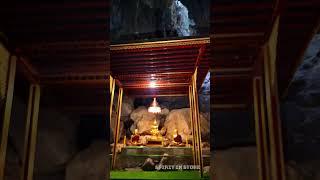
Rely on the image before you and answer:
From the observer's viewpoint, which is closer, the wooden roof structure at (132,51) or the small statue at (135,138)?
the wooden roof structure at (132,51)

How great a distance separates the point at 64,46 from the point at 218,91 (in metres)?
0.51

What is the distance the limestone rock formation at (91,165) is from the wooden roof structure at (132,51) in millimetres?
127

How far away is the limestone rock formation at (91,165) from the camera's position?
2.80 feet

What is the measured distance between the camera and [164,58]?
893 millimetres

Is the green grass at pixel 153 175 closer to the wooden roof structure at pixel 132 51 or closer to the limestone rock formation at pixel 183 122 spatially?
the limestone rock formation at pixel 183 122

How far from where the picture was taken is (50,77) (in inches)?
34.9

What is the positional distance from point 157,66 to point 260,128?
1.21 ft

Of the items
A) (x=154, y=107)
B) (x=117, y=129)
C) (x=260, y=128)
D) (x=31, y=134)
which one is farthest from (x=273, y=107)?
(x=31, y=134)

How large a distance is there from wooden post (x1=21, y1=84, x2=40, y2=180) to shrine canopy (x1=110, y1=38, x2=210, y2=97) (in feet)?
0.86

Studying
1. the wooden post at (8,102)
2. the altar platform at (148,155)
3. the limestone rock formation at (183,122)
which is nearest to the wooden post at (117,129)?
the altar platform at (148,155)

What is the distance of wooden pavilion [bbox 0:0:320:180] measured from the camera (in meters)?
0.78

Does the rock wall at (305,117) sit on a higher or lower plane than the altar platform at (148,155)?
higher

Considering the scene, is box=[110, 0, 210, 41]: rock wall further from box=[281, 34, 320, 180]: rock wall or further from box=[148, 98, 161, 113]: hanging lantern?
box=[281, 34, 320, 180]: rock wall

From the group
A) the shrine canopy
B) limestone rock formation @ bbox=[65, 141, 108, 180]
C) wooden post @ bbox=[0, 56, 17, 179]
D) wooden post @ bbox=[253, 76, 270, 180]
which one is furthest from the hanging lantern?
wooden post @ bbox=[0, 56, 17, 179]
